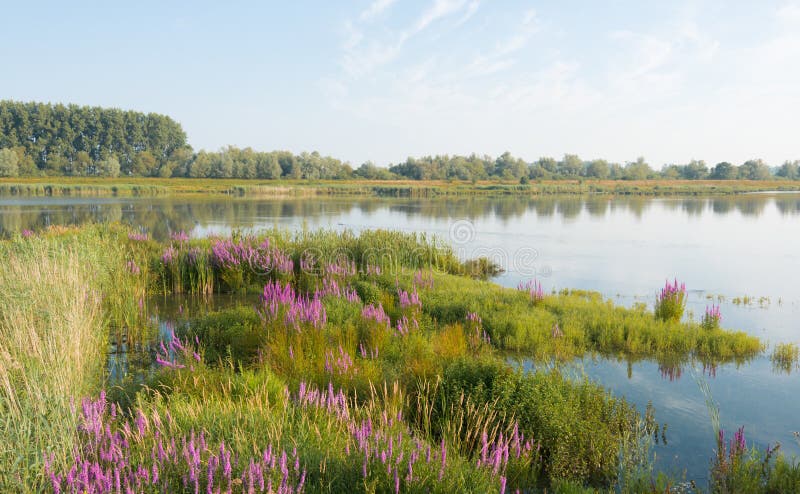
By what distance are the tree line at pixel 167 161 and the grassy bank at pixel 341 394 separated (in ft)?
354

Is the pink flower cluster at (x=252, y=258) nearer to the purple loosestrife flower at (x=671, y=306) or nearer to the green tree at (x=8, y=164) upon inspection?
the purple loosestrife flower at (x=671, y=306)

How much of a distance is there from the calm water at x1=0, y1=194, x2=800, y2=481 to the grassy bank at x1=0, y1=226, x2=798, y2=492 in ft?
2.54

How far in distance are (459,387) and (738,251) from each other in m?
22.5

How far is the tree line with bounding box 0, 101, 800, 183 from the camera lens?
111125 mm

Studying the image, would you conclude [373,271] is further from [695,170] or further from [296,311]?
[695,170]

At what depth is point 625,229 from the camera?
3183 cm

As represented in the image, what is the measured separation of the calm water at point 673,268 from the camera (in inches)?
245

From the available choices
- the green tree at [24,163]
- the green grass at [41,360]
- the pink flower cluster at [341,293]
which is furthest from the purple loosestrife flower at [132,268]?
the green tree at [24,163]

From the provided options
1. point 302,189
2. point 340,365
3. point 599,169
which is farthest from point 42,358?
point 599,169

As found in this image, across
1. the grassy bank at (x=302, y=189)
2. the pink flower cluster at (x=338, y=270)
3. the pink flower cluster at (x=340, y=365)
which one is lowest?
the pink flower cluster at (x=340, y=365)

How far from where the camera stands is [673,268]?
18.2 metres

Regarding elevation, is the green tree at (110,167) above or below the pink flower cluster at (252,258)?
above

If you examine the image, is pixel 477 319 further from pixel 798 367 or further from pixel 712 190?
pixel 712 190

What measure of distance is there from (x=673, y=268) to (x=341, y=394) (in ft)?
57.7
